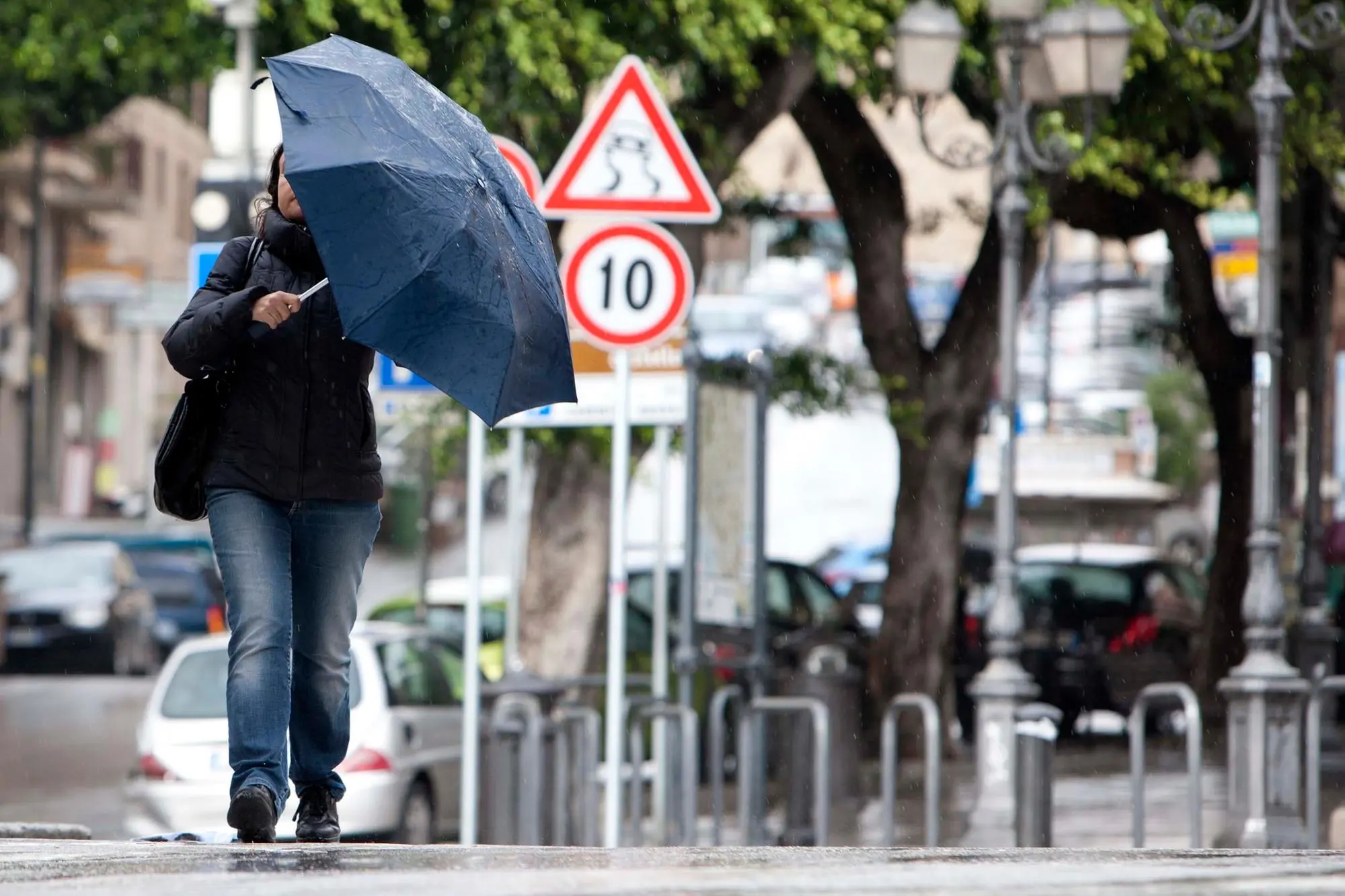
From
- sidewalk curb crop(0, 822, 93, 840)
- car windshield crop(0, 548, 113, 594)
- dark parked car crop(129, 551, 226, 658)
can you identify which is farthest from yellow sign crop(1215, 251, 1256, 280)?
sidewalk curb crop(0, 822, 93, 840)

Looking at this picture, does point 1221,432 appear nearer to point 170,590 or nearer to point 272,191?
point 170,590

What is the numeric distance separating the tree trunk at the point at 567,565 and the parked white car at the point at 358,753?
261 cm

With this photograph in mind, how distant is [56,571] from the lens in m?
29.2

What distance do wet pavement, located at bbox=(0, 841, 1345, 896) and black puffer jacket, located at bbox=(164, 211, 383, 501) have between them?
34.6 inches

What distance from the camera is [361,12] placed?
559 inches

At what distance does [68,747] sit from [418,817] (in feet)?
25.4

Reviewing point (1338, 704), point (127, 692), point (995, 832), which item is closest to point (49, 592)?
point (127, 692)

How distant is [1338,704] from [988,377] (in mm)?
4964

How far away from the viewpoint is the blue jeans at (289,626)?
5742 mm

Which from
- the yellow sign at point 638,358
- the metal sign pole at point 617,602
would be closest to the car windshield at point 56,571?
the yellow sign at point 638,358

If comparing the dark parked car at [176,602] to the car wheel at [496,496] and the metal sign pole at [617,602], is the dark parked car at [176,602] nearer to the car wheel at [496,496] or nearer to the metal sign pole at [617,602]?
the car wheel at [496,496]

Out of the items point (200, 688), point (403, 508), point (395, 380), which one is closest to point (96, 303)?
point (403, 508)

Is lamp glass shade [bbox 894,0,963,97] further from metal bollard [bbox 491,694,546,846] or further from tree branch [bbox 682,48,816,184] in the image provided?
metal bollard [bbox 491,694,546,846]

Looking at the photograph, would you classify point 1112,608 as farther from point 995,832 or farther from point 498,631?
point 995,832
